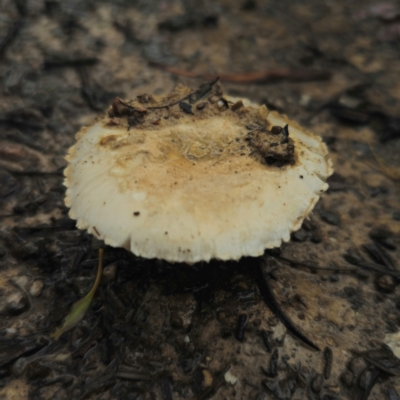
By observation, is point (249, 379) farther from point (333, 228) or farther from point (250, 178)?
point (333, 228)

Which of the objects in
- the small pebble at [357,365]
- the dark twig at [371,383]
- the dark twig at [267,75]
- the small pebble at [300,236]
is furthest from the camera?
the dark twig at [267,75]

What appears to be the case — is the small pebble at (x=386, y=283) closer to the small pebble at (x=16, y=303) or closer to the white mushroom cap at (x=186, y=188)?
the white mushroom cap at (x=186, y=188)

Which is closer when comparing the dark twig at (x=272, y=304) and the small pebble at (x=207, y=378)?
the small pebble at (x=207, y=378)

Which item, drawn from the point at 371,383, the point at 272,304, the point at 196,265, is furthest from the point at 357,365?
the point at 196,265

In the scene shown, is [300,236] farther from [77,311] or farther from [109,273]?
[77,311]

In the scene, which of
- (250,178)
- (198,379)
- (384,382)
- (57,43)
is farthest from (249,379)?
(57,43)

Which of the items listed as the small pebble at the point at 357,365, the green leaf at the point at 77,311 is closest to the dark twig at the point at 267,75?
the green leaf at the point at 77,311
